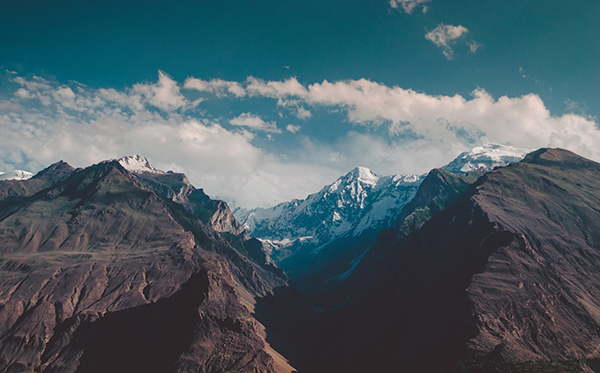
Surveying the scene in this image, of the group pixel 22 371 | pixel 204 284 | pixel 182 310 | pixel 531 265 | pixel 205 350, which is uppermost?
pixel 531 265

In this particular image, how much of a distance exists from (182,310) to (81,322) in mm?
54720

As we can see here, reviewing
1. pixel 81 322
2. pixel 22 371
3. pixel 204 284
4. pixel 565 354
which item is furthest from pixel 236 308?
pixel 565 354

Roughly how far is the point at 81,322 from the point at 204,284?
6592cm

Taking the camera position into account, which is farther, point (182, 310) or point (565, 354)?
point (182, 310)

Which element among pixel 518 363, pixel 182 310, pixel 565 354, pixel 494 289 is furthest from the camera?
pixel 182 310

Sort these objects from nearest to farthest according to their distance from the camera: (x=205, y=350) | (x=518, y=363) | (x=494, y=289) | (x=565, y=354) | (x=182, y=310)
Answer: (x=518, y=363), (x=565, y=354), (x=205, y=350), (x=494, y=289), (x=182, y=310)

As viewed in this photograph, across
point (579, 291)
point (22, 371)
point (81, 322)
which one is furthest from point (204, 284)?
point (579, 291)

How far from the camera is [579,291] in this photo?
183 m

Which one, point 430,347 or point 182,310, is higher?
point 182,310

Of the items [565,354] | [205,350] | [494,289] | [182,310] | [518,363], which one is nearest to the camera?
[518,363]

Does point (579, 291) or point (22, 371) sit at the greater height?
point (579, 291)

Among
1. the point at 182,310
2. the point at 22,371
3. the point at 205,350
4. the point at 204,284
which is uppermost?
the point at 204,284

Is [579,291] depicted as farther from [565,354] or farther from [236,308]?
[236,308]

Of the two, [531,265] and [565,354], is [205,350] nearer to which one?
[565,354]
